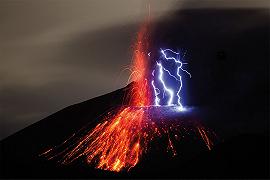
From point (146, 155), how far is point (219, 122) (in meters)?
6.62

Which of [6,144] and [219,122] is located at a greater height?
[219,122]

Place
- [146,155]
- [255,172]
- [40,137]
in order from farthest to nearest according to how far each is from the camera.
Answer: [40,137]
[146,155]
[255,172]

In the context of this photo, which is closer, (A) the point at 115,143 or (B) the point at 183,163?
(B) the point at 183,163

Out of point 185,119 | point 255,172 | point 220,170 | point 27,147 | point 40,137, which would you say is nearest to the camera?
point 255,172

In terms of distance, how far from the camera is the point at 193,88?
1201 inches

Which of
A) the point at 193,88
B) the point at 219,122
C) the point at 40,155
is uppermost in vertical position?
the point at 193,88

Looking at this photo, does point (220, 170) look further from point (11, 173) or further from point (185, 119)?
point (11, 173)

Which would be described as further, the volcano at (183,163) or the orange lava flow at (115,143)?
the orange lava flow at (115,143)

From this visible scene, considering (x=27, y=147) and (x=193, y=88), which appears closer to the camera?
(x=27, y=147)

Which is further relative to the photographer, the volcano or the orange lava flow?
the orange lava flow

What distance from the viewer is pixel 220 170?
14.4m

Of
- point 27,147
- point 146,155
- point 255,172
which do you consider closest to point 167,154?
point 146,155

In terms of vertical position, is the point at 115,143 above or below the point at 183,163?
above

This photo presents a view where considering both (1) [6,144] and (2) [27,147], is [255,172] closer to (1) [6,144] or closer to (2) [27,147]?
(2) [27,147]
